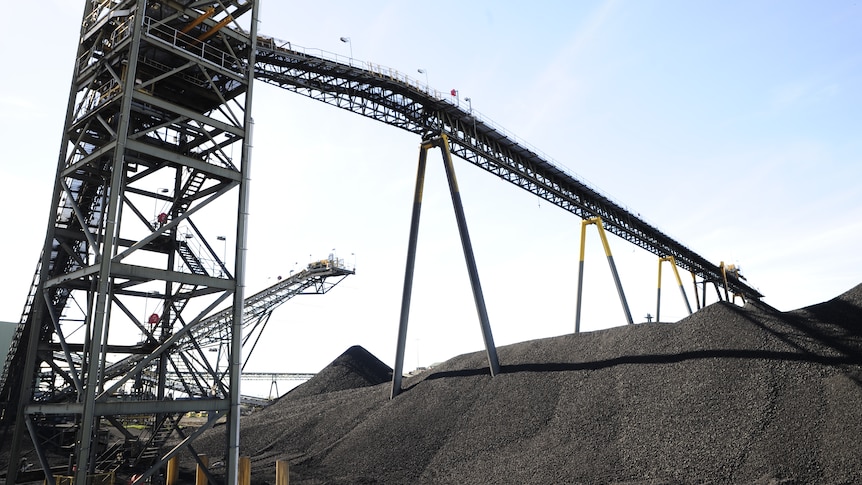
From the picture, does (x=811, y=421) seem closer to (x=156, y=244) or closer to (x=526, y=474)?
(x=526, y=474)

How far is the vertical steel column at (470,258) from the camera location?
21203 millimetres

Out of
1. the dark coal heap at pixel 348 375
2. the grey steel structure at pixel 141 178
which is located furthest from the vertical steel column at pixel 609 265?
the grey steel structure at pixel 141 178

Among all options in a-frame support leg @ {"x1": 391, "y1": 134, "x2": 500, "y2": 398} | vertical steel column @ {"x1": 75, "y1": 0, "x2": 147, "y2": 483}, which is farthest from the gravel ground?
vertical steel column @ {"x1": 75, "y1": 0, "x2": 147, "y2": 483}

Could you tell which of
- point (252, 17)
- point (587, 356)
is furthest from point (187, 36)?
point (587, 356)

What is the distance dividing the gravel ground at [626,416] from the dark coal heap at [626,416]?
49mm

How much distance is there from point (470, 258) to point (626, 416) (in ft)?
30.7

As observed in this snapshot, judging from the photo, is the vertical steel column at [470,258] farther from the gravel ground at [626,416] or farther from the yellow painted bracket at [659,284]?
the yellow painted bracket at [659,284]

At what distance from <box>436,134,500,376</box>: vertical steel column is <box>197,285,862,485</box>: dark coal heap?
0.86 meters

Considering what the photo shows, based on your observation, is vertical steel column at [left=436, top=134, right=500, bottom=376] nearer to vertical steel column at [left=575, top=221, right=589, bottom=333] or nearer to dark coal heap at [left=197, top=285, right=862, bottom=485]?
dark coal heap at [left=197, top=285, right=862, bottom=485]

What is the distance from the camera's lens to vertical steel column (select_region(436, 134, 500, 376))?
2120 centimetres

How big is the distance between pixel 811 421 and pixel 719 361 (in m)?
3.69

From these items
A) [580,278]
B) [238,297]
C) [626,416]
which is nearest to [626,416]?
[626,416]

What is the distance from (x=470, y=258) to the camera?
22.7 metres

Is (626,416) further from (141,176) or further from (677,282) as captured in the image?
(677,282)
